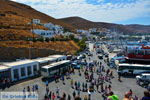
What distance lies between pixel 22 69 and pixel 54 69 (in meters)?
5.49

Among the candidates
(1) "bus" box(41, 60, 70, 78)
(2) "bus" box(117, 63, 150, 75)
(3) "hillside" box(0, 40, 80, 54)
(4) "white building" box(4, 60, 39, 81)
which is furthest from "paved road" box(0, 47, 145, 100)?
(3) "hillside" box(0, 40, 80, 54)

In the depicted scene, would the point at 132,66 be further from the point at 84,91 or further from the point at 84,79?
the point at 84,91

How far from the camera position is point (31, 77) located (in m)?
28.5

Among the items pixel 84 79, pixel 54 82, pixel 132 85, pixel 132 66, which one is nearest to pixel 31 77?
pixel 54 82

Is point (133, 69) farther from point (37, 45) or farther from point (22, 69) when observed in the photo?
point (37, 45)

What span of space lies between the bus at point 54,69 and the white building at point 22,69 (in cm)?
203

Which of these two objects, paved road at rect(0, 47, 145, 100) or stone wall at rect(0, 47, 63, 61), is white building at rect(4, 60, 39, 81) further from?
stone wall at rect(0, 47, 63, 61)

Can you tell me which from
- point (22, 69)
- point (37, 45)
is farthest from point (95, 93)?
point (37, 45)

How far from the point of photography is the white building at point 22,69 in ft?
85.0

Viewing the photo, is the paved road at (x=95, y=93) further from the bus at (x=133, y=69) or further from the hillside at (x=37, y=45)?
the hillside at (x=37, y=45)

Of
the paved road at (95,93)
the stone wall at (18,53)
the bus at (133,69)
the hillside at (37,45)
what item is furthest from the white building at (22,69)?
the bus at (133,69)

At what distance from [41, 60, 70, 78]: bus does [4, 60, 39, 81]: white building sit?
203cm

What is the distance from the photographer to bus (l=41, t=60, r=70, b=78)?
91.5 feet

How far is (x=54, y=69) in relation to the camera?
2930cm
